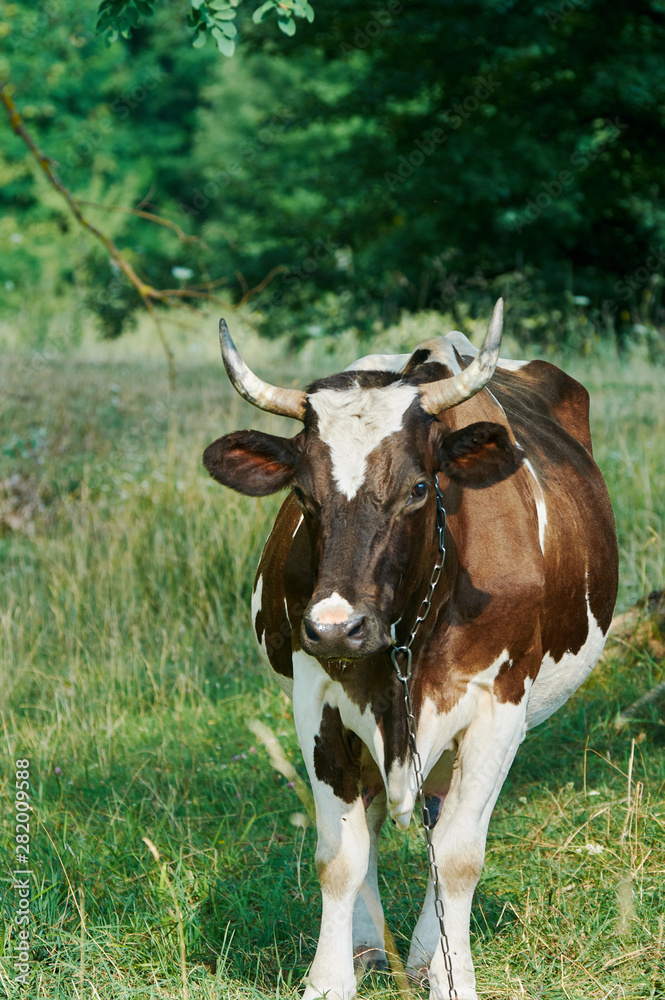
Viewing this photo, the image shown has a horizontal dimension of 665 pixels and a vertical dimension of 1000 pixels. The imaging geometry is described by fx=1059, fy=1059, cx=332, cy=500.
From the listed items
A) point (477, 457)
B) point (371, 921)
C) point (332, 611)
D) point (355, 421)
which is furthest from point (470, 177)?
point (332, 611)

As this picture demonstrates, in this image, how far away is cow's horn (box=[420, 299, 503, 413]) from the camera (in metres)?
2.69

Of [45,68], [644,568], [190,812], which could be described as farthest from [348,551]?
[45,68]

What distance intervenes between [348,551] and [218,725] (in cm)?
250

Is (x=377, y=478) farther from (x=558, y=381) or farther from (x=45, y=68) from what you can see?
(x=45, y=68)

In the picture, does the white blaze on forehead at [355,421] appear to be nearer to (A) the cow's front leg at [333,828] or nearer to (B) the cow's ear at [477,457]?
(B) the cow's ear at [477,457]

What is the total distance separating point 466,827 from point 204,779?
1734 mm

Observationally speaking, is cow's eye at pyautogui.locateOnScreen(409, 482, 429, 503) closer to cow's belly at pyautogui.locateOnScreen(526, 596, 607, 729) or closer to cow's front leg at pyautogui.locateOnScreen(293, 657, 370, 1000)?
cow's front leg at pyautogui.locateOnScreen(293, 657, 370, 1000)

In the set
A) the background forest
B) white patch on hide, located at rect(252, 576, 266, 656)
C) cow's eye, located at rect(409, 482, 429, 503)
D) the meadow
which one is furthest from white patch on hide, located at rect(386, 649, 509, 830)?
the background forest

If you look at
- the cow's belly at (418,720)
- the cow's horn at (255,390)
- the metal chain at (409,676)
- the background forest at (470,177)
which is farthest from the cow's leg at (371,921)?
the background forest at (470,177)

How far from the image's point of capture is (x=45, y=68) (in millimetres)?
26125

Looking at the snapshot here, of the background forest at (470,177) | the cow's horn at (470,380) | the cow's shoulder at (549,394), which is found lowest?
the background forest at (470,177)

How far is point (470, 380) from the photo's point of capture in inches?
109

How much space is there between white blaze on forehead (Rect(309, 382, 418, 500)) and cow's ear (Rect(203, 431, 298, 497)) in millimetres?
172

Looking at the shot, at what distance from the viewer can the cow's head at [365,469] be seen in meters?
2.52
